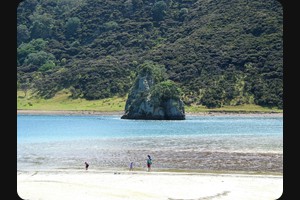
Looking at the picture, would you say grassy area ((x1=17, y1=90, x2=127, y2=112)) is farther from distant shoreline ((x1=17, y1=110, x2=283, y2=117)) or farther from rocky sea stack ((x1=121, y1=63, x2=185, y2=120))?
rocky sea stack ((x1=121, y1=63, x2=185, y2=120))

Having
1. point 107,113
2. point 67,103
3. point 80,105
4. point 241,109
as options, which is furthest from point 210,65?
point 67,103

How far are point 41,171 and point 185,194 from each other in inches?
527

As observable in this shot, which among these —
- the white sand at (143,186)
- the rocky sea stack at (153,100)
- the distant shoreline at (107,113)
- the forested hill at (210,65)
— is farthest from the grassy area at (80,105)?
the white sand at (143,186)

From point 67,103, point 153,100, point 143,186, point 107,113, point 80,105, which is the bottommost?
point 143,186

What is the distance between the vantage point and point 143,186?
25.0 meters

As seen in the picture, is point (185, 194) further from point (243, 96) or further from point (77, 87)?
point (77, 87)

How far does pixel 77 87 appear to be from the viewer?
16300 cm

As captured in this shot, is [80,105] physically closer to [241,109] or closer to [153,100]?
[153,100]

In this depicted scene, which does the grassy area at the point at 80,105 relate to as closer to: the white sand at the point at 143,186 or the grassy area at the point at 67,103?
→ the grassy area at the point at 67,103

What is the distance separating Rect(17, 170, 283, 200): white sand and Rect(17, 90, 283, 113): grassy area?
102211 millimetres

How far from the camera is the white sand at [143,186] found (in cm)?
2200

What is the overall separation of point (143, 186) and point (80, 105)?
417 feet
